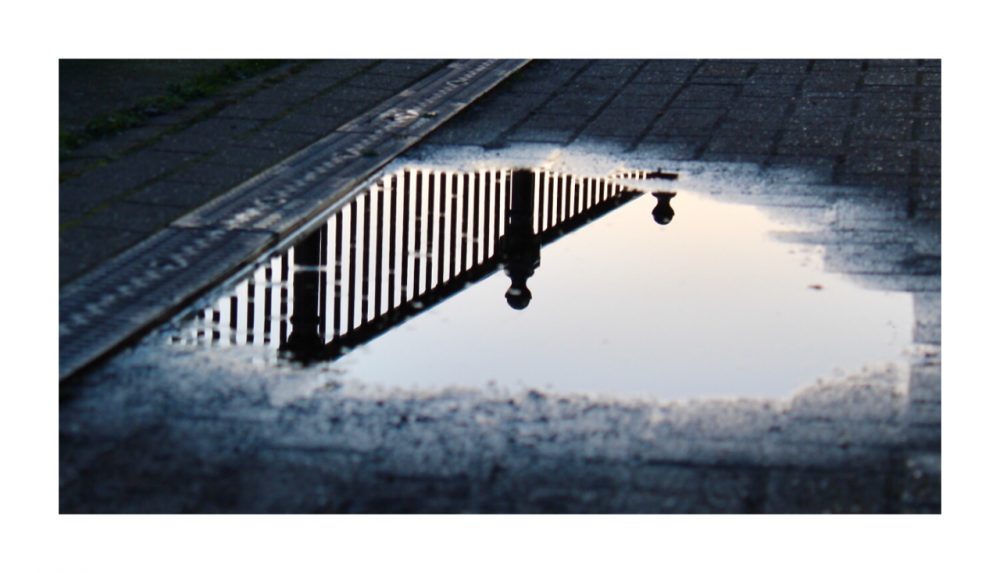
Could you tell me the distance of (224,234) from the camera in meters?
4.85

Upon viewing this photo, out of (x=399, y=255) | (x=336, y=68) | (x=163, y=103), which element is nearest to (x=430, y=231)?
(x=399, y=255)

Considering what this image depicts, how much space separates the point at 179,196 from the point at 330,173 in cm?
82

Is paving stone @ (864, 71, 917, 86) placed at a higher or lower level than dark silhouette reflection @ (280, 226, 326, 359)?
higher

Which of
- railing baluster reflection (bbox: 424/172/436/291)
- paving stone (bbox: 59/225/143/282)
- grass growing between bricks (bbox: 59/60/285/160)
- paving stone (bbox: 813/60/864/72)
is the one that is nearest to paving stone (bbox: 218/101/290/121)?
grass growing between bricks (bbox: 59/60/285/160)

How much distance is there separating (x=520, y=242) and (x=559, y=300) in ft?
2.30

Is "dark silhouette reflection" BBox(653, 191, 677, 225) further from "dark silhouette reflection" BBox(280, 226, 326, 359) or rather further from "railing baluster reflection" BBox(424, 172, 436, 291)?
"dark silhouette reflection" BBox(280, 226, 326, 359)

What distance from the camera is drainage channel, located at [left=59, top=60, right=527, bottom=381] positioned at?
4.00 m

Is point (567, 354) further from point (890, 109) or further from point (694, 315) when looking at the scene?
point (890, 109)

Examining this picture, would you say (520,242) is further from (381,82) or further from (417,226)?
(381,82)

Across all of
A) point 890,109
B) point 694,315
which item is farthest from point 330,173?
point 890,109

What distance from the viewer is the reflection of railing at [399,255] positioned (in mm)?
4172

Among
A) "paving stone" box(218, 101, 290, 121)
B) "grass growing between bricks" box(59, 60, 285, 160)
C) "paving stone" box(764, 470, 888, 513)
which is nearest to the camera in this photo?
"paving stone" box(764, 470, 888, 513)

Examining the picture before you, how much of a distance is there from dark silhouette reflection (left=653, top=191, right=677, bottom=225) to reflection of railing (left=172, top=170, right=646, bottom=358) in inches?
7.2

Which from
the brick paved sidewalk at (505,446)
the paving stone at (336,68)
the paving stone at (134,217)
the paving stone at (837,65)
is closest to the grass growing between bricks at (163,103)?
the paving stone at (336,68)
